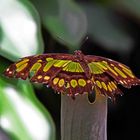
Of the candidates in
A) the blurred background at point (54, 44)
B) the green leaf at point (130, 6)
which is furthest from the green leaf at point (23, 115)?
the green leaf at point (130, 6)

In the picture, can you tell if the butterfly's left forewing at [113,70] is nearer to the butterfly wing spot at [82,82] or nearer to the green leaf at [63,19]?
the butterfly wing spot at [82,82]

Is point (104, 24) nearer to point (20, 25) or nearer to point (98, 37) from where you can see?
point (98, 37)

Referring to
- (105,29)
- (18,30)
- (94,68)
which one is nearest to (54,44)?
(105,29)

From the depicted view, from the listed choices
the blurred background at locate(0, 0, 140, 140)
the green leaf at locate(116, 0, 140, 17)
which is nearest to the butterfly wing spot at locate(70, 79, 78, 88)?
the blurred background at locate(0, 0, 140, 140)

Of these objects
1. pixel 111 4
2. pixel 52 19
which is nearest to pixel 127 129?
pixel 111 4

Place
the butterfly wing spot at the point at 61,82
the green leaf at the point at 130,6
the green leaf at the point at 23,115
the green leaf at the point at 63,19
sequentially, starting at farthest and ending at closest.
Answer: the green leaf at the point at 130,6 < the green leaf at the point at 63,19 < the green leaf at the point at 23,115 < the butterfly wing spot at the point at 61,82
